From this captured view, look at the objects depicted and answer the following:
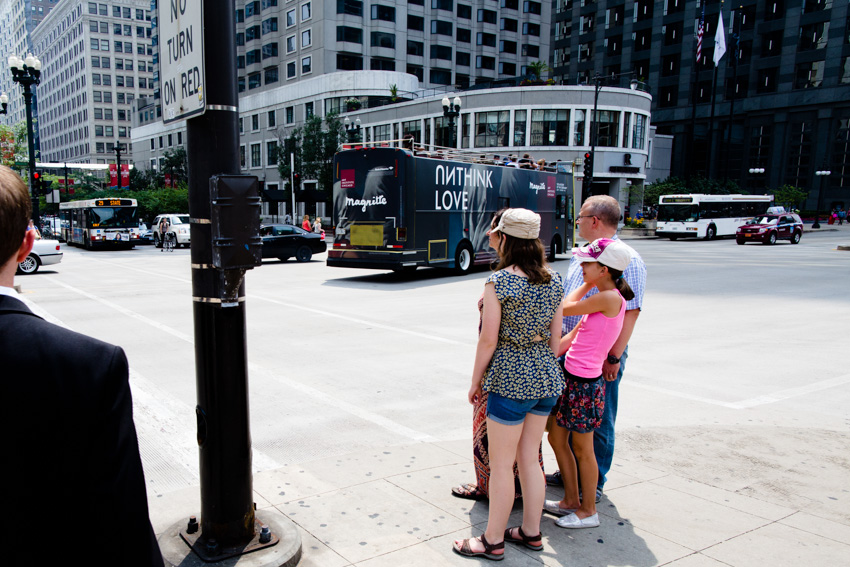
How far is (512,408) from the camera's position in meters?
3.28

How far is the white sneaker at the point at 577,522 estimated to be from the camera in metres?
3.81

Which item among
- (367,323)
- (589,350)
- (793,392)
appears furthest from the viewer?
(367,323)

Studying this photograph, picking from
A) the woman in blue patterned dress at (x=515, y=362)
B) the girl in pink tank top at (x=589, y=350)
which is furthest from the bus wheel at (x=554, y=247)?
the woman in blue patterned dress at (x=515, y=362)

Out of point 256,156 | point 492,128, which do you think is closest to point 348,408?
point 492,128

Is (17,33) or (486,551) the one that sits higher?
(17,33)

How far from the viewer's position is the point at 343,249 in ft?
58.1

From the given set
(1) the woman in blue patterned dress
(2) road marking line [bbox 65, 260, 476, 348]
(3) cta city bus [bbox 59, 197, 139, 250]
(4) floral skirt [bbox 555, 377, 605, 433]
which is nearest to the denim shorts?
(1) the woman in blue patterned dress

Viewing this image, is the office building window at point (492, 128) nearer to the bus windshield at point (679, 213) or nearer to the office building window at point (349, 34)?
the bus windshield at point (679, 213)

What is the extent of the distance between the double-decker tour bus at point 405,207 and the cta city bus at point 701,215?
24.5m

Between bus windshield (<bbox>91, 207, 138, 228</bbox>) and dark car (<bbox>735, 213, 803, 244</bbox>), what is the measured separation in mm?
33964

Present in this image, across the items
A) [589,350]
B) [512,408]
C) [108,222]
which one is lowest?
[108,222]

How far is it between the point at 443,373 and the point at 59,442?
20.9 feet

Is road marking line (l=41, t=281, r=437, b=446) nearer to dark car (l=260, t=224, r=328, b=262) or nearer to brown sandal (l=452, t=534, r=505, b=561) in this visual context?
brown sandal (l=452, t=534, r=505, b=561)

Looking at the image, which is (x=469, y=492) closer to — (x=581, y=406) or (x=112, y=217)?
(x=581, y=406)
